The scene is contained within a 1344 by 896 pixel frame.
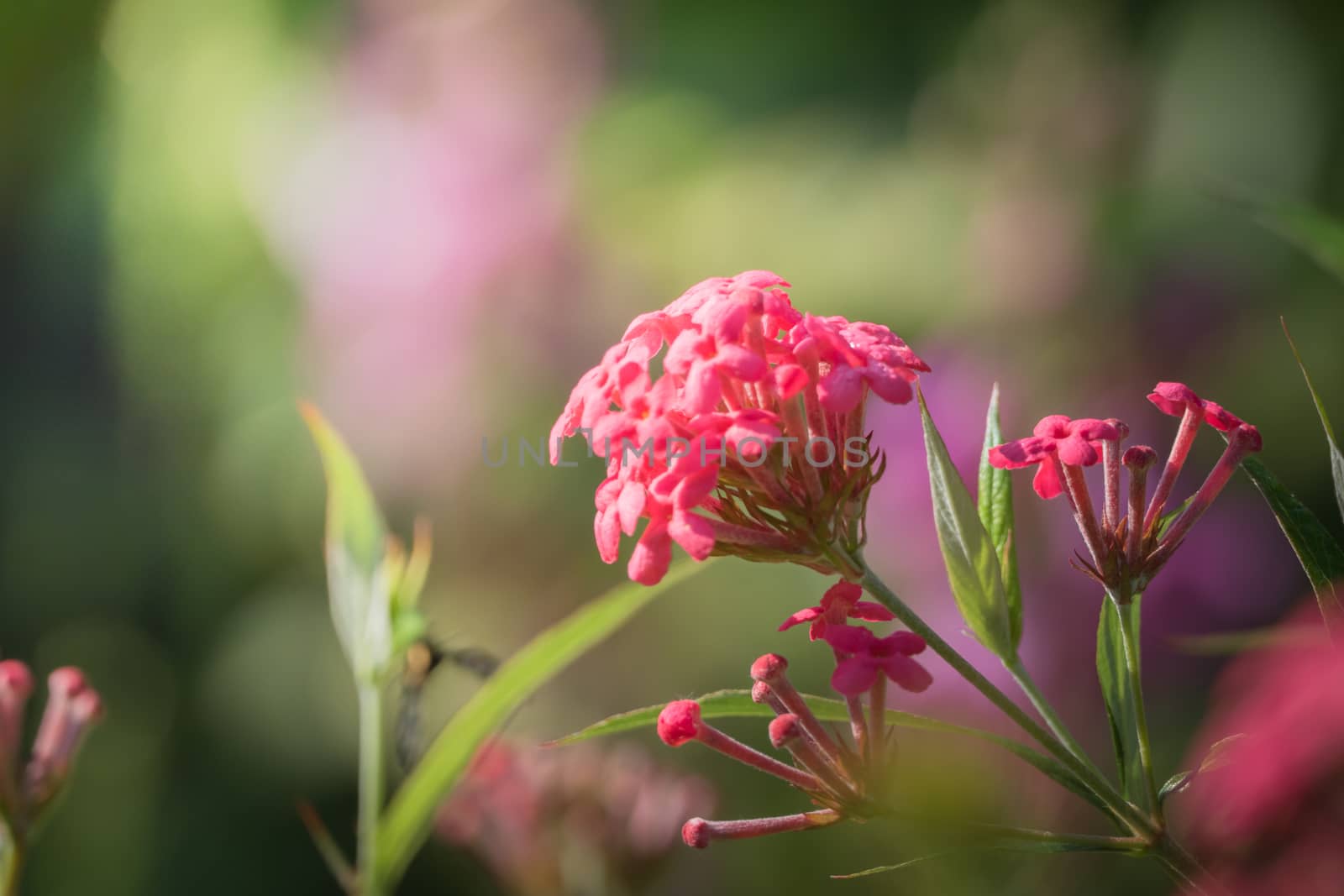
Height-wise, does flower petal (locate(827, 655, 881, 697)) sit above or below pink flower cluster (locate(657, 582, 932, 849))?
above

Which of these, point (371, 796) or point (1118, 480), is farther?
point (371, 796)

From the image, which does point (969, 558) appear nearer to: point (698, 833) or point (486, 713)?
point (698, 833)

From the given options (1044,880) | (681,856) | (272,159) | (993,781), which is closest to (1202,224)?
(993,781)

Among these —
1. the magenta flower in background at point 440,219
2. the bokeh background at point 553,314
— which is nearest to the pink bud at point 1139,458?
the bokeh background at point 553,314

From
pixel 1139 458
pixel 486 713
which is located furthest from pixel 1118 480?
pixel 486 713

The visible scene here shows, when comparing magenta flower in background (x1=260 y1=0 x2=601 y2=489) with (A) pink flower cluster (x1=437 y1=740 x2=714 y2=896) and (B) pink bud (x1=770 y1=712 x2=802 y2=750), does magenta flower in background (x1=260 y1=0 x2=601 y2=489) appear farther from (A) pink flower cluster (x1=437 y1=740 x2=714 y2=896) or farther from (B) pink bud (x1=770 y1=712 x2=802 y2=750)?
(B) pink bud (x1=770 y1=712 x2=802 y2=750)

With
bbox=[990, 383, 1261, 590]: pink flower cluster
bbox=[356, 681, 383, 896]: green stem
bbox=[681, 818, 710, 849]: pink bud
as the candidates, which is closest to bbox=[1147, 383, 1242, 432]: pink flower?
bbox=[990, 383, 1261, 590]: pink flower cluster

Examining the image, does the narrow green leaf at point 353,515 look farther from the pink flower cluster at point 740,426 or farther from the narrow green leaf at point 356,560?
the pink flower cluster at point 740,426

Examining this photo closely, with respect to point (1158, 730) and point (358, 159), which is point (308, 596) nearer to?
point (358, 159)
